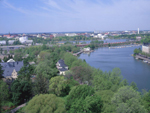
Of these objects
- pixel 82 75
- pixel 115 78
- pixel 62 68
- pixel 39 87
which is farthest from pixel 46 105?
pixel 62 68

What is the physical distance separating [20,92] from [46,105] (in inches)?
49.1

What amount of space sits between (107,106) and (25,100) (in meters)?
1.91

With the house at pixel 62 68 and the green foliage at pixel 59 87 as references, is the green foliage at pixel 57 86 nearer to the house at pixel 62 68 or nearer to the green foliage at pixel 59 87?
the green foliage at pixel 59 87

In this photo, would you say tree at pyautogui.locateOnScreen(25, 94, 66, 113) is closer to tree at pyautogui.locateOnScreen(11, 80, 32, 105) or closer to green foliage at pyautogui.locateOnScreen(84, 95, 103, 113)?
green foliage at pyautogui.locateOnScreen(84, 95, 103, 113)

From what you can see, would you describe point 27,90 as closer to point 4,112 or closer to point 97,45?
point 4,112

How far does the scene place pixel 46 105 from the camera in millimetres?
2404

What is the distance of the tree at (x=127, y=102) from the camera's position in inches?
87.9

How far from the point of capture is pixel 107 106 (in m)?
2.41

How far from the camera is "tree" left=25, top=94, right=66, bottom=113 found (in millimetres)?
2355

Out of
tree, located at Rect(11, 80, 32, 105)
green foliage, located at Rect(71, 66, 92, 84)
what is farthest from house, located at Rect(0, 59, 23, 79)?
green foliage, located at Rect(71, 66, 92, 84)

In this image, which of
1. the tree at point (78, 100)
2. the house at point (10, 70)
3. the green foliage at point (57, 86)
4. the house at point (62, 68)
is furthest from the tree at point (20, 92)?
the house at point (62, 68)

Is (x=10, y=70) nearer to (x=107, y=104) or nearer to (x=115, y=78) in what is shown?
(x=115, y=78)

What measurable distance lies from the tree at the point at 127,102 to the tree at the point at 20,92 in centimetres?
194

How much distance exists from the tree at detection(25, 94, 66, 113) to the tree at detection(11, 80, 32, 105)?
3.22 feet
